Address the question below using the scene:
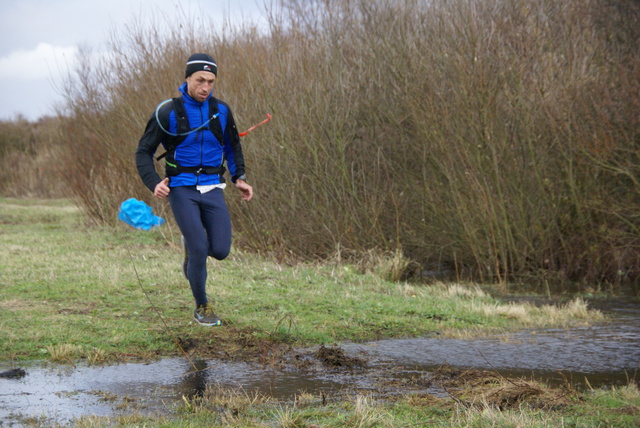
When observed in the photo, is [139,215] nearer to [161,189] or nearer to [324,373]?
[161,189]

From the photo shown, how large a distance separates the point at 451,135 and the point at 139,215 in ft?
21.6

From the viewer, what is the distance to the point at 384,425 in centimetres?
420

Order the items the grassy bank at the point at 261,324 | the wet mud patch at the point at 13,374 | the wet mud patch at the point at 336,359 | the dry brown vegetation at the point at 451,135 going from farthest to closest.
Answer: the dry brown vegetation at the point at 451,135 → the wet mud patch at the point at 336,359 → the wet mud patch at the point at 13,374 → the grassy bank at the point at 261,324

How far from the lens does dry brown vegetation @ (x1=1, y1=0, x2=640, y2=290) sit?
12344mm

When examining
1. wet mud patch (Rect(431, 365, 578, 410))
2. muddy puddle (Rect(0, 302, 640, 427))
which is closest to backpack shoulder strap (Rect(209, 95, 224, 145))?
muddy puddle (Rect(0, 302, 640, 427))

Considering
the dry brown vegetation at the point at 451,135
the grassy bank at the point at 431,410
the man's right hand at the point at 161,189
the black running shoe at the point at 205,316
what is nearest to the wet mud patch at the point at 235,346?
the black running shoe at the point at 205,316

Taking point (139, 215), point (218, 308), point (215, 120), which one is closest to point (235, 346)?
point (218, 308)

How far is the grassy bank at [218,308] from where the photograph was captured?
6.70 m

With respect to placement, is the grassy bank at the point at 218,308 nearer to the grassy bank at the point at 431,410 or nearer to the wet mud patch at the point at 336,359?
the wet mud patch at the point at 336,359

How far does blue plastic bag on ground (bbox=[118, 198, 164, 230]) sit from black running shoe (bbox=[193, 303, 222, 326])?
860 centimetres

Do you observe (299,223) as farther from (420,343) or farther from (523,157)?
(420,343)

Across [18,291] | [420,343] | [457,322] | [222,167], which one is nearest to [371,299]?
[457,322]

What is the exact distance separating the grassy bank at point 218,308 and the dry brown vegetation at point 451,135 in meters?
1.40

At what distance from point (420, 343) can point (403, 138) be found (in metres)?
6.60
